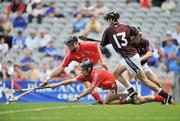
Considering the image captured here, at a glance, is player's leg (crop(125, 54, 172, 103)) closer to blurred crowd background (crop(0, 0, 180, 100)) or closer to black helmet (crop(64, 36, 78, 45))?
black helmet (crop(64, 36, 78, 45))

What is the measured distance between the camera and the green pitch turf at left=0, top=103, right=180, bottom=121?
13.4 m

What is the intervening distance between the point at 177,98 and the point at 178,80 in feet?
1.80

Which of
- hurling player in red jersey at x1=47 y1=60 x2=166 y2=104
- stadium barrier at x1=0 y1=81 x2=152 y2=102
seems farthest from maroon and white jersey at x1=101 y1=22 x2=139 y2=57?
stadium barrier at x1=0 y1=81 x2=152 y2=102

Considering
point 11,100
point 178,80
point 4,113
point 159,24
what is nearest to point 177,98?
point 178,80

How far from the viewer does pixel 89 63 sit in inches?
653

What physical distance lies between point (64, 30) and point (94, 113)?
1300cm

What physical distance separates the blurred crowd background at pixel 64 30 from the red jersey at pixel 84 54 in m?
4.61

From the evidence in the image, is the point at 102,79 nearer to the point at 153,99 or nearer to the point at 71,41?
the point at 153,99

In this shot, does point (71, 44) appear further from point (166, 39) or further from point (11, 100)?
point (166, 39)

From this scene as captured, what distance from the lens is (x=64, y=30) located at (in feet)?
89.2

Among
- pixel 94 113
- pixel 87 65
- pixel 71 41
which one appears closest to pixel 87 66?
pixel 87 65

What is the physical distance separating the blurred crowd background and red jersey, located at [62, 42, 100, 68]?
15.1 feet

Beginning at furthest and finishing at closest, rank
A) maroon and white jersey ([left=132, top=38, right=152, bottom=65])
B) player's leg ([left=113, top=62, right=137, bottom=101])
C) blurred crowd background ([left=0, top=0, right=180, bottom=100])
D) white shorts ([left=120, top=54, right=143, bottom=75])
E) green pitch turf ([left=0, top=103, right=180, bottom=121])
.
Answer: blurred crowd background ([left=0, top=0, right=180, bottom=100]), maroon and white jersey ([left=132, top=38, right=152, bottom=65]), player's leg ([left=113, top=62, right=137, bottom=101]), white shorts ([left=120, top=54, right=143, bottom=75]), green pitch turf ([left=0, top=103, right=180, bottom=121])

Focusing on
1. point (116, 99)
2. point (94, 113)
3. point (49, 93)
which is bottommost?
point (49, 93)
